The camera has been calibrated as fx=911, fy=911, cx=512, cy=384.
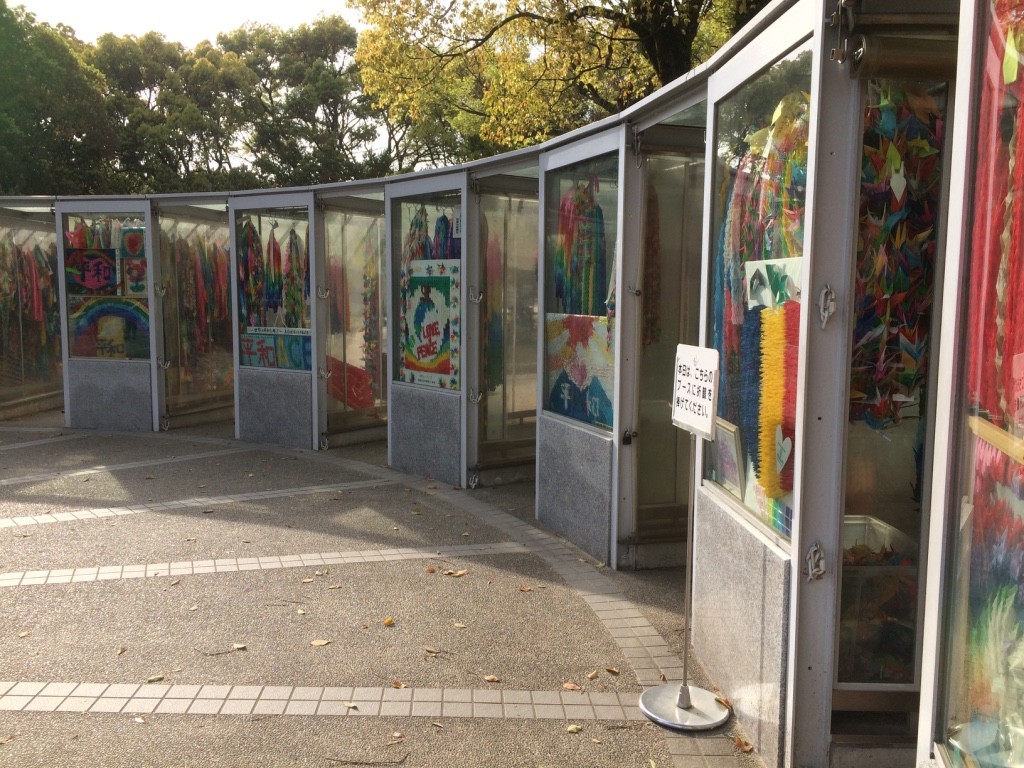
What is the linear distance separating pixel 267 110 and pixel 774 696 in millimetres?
36149

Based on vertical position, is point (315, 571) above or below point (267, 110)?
below

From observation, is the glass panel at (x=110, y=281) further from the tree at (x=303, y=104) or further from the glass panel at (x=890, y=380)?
the tree at (x=303, y=104)

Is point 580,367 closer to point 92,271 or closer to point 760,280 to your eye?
point 760,280

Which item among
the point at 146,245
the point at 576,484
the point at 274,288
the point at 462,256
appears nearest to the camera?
the point at 576,484

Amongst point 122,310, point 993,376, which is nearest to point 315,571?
point 993,376

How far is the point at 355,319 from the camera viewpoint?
11.3m

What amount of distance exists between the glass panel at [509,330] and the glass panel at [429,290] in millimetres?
314

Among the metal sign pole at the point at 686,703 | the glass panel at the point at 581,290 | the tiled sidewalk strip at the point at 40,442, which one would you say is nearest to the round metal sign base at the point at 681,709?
the metal sign pole at the point at 686,703

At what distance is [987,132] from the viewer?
2.00 m

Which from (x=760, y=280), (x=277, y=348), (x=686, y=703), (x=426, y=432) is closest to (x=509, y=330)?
(x=426, y=432)

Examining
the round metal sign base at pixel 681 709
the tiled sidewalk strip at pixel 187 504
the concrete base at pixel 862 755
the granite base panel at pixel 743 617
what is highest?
the granite base panel at pixel 743 617

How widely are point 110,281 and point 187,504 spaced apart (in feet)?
17.0

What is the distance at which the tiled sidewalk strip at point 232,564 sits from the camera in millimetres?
6043

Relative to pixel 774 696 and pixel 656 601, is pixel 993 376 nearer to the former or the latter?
pixel 774 696
